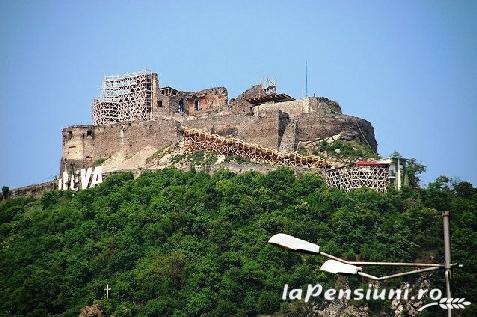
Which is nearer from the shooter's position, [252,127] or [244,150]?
[244,150]

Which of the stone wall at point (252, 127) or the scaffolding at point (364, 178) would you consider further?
the stone wall at point (252, 127)

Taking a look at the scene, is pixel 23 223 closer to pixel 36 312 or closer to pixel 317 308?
pixel 36 312

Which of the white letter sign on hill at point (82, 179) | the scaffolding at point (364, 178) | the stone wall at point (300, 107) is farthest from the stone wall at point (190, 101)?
the scaffolding at point (364, 178)

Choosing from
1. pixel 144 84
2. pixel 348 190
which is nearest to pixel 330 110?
pixel 348 190

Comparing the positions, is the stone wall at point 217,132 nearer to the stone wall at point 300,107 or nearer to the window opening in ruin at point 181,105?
the stone wall at point 300,107

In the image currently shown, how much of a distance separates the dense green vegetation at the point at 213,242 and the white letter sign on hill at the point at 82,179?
3.41 metres

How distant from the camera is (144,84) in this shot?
73.8 metres

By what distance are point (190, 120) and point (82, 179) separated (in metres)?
7.84

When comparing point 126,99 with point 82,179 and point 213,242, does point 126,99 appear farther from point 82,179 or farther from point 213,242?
point 213,242

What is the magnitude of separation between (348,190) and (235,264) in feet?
28.2

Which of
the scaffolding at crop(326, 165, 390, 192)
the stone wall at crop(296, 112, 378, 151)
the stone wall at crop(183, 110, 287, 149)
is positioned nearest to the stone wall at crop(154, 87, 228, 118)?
the stone wall at crop(183, 110, 287, 149)

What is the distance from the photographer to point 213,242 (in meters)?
56.5

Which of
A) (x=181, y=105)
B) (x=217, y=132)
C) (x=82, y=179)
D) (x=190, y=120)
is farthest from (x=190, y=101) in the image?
(x=82, y=179)

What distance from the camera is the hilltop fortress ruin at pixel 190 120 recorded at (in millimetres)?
64625
